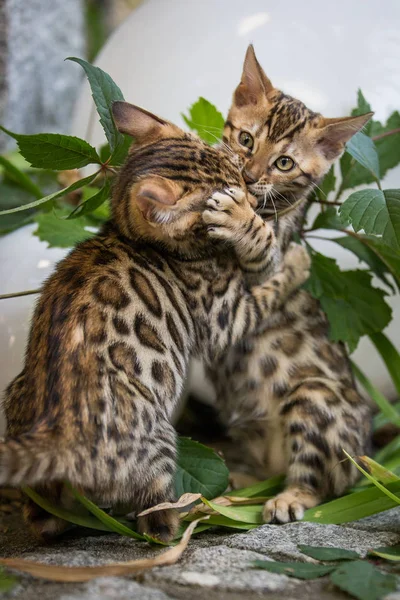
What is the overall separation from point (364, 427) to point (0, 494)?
1.19 meters

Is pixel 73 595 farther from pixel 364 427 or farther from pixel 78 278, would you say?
pixel 364 427

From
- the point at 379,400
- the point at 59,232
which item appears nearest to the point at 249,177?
the point at 59,232

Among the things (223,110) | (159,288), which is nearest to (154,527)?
(159,288)

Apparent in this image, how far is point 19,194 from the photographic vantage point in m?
2.81

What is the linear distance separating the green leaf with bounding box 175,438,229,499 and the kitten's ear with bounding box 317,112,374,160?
98cm

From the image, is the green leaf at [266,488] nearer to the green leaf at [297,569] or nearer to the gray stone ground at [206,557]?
the gray stone ground at [206,557]

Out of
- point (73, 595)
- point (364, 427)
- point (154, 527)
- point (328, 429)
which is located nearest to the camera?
point (73, 595)

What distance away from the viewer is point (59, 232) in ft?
7.08

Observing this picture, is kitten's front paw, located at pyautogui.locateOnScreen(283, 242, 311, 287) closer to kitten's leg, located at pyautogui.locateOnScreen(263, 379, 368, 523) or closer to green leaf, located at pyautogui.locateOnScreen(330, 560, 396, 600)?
kitten's leg, located at pyautogui.locateOnScreen(263, 379, 368, 523)

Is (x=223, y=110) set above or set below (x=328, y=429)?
above

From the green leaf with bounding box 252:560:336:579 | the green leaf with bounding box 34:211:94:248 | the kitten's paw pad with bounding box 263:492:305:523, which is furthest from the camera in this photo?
the green leaf with bounding box 34:211:94:248

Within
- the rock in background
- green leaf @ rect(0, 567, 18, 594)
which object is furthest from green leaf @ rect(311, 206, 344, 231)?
the rock in background

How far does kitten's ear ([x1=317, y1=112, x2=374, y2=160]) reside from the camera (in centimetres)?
196

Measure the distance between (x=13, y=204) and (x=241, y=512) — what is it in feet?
5.23
